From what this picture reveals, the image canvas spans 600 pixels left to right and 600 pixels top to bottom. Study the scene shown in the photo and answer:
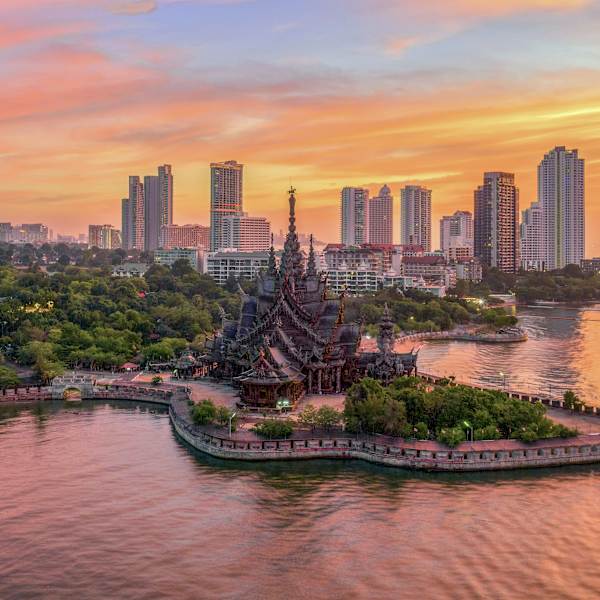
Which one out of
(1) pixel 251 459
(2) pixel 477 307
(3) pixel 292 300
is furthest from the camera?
(2) pixel 477 307

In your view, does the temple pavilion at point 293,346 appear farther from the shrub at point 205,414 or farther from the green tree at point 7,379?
the green tree at point 7,379

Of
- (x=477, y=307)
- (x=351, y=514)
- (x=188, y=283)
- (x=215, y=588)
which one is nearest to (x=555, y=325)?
(x=477, y=307)

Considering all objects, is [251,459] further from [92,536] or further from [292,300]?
[292,300]

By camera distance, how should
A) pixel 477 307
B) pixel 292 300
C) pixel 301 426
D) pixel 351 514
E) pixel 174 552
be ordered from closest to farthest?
pixel 174 552
pixel 351 514
pixel 301 426
pixel 292 300
pixel 477 307

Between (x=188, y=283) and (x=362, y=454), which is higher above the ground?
(x=188, y=283)

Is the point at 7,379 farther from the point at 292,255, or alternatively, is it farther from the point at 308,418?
the point at 308,418

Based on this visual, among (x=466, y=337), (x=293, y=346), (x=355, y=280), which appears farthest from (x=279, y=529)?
(x=355, y=280)
